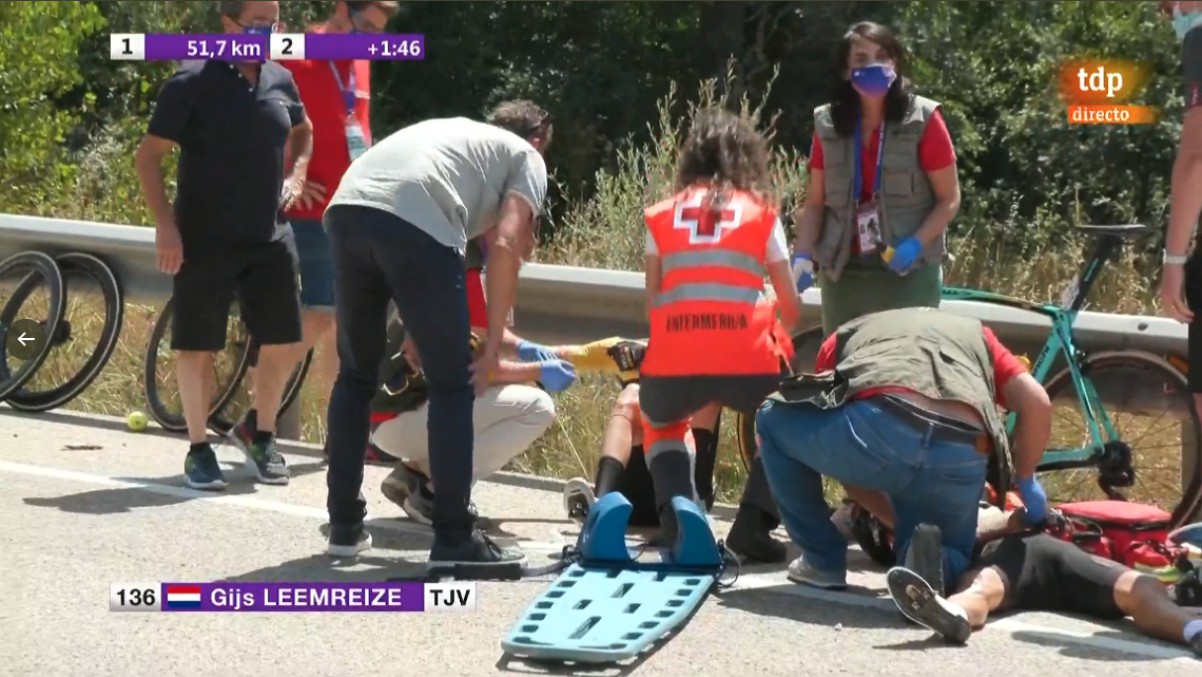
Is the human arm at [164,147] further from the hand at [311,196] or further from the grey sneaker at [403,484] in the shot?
the grey sneaker at [403,484]

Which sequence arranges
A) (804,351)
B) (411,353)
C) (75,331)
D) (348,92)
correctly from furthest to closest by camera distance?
(75,331) → (348,92) → (804,351) → (411,353)

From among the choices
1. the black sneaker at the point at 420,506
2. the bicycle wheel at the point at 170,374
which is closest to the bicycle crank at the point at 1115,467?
the black sneaker at the point at 420,506

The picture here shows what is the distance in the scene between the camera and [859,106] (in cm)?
775

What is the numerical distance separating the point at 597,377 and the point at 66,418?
108 inches

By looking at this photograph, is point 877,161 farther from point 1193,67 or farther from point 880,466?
point 880,466

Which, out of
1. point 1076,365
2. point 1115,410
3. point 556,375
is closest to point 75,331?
point 556,375

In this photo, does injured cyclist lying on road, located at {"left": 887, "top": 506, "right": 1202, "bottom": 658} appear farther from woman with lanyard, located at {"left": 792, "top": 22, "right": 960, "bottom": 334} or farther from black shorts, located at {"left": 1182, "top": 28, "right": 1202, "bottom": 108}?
black shorts, located at {"left": 1182, "top": 28, "right": 1202, "bottom": 108}

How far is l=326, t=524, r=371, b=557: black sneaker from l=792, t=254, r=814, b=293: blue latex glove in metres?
1.98

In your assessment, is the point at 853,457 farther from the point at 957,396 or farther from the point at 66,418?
the point at 66,418

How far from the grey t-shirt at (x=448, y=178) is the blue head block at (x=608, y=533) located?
0.98m

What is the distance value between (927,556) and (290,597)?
203cm

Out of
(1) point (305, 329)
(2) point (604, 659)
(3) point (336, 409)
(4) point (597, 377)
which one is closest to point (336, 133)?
(1) point (305, 329)

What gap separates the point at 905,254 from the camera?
24.9ft

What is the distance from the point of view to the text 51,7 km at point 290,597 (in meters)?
6.44
